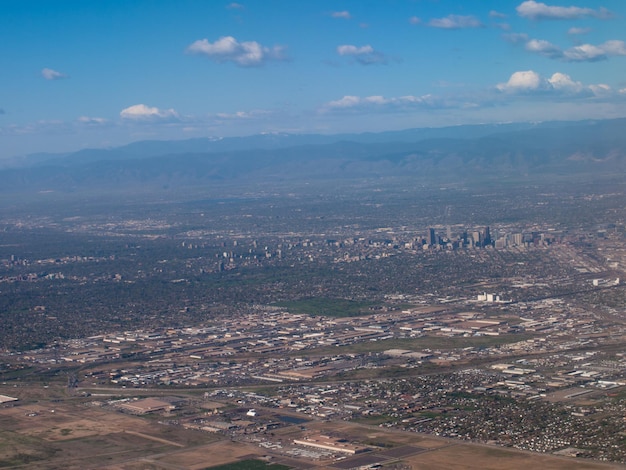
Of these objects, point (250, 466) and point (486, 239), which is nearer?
point (250, 466)

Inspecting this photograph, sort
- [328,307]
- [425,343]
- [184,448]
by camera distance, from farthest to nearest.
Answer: [328,307] < [425,343] < [184,448]

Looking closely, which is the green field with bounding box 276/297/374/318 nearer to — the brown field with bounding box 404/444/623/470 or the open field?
the open field

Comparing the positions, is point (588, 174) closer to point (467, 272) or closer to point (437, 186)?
point (437, 186)

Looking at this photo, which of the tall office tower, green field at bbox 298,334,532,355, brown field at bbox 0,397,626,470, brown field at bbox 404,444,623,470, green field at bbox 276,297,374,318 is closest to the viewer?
brown field at bbox 404,444,623,470

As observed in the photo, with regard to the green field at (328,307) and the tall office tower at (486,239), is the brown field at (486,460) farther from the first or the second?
the tall office tower at (486,239)

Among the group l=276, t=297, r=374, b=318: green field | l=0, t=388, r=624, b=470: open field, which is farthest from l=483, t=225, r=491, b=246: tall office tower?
l=0, t=388, r=624, b=470: open field

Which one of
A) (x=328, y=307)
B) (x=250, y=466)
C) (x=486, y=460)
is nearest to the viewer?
(x=486, y=460)

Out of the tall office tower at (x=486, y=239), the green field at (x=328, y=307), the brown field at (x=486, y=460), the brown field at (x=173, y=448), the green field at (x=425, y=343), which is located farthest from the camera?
the tall office tower at (x=486, y=239)

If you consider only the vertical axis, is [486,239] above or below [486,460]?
above

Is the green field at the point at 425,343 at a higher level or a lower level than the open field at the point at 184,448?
higher

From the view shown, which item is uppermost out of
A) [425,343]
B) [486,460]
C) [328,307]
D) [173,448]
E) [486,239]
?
[486,239]

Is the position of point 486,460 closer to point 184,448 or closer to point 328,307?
point 184,448

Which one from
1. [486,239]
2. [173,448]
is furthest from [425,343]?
[486,239]

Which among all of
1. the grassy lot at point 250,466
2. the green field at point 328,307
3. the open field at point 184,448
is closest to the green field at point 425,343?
the green field at point 328,307
